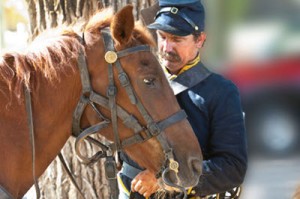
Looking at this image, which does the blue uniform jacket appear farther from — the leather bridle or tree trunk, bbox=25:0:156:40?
tree trunk, bbox=25:0:156:40

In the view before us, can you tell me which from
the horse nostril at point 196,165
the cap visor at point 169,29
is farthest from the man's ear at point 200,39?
the horse nostril at point 196,165

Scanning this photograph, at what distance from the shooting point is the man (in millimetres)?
3076

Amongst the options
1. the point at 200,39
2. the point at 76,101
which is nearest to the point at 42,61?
the point at 76,101

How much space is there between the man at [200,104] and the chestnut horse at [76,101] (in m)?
0.21

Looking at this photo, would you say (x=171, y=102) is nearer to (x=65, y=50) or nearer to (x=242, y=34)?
(x=65, y=50)

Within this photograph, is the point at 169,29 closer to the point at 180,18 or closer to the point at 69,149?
the point at 180,18

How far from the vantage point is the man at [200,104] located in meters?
3.08

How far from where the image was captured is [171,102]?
9.49ft

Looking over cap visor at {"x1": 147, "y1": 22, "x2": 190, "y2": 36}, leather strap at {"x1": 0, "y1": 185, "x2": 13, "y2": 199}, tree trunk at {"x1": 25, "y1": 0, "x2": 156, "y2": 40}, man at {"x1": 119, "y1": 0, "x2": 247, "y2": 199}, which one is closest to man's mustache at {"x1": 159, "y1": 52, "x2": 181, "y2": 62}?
man at {"x1": 119, "y1": 0, "x2": 247, "y2": 199}

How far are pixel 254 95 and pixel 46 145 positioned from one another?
647 cm

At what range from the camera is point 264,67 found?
892 centimetres

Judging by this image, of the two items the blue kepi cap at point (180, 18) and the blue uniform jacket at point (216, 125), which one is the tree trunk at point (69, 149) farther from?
the blue uniform jacket at point (216, 125)

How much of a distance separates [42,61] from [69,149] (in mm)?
1676

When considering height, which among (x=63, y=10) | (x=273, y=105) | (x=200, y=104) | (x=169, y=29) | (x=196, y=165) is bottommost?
(x=273, y=105)
